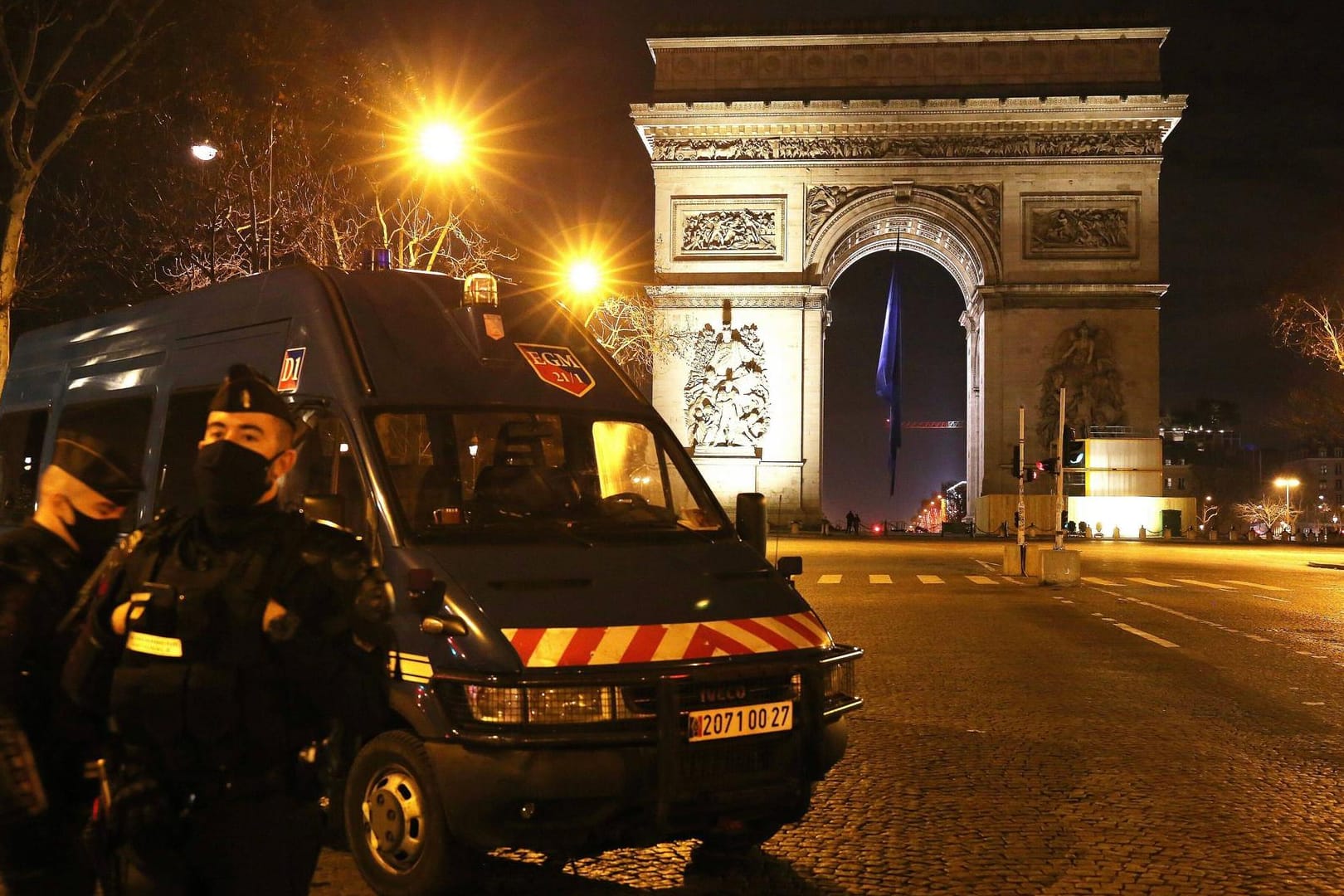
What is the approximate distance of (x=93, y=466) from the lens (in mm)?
3182

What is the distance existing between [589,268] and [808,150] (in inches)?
962

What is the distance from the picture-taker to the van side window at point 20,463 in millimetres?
8375

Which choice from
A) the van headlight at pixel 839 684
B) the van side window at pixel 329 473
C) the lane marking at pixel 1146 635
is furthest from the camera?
the lane marking at pixel 1146 635

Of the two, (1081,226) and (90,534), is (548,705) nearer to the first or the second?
(90,534)

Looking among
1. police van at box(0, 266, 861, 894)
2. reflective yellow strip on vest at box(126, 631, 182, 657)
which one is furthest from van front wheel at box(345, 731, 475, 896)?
reflective yellow strip on vest at box(126, 631, 182, 657)

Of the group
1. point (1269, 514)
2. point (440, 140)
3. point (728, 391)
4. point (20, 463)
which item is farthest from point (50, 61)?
point (1269, 514)

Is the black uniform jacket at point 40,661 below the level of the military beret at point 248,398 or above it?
below

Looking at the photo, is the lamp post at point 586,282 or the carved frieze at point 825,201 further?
the carved frieze at point 825,201

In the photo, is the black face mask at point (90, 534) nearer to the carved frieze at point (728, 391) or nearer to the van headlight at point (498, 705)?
the van headlight at point (498, 705)

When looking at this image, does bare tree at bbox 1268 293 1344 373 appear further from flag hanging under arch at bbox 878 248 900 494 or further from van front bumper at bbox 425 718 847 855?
van front bumper at bbox 425 718 847 855

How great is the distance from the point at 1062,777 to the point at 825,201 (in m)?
40.5

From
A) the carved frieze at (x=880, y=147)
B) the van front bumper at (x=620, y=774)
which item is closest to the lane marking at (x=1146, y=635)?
the van front bumper at (x=620, y=774)

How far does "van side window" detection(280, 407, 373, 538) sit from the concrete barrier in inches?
746

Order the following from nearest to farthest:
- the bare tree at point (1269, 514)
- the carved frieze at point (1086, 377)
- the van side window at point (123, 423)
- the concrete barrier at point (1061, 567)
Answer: the van side window at point (123, 423), the concrete barrier at point (1061, 567), the carved frieze at point (1086, 377), the bare tree at point (1269, 514)
